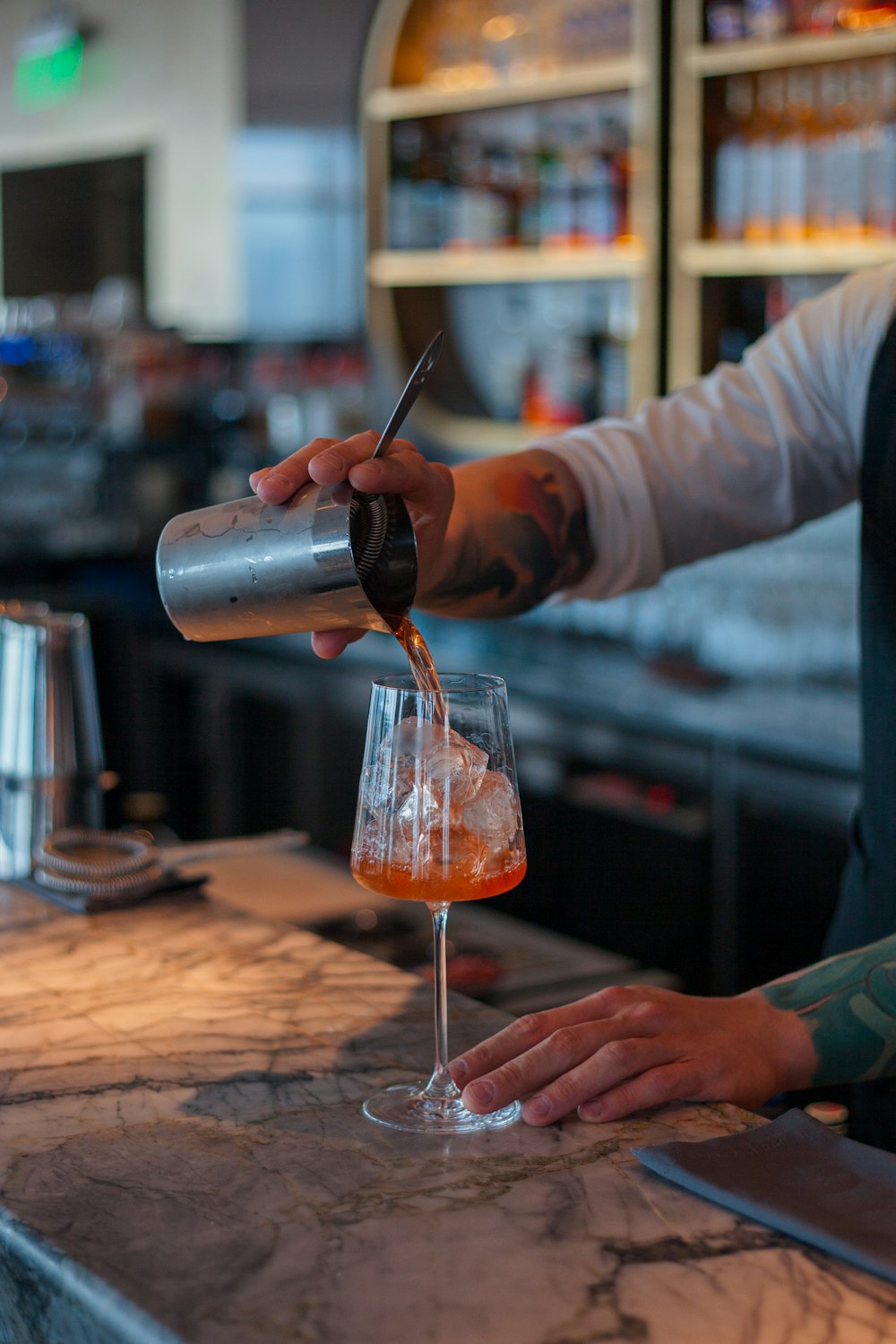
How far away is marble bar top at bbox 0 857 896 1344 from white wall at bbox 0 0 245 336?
4.26 metres

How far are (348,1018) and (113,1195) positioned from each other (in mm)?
356

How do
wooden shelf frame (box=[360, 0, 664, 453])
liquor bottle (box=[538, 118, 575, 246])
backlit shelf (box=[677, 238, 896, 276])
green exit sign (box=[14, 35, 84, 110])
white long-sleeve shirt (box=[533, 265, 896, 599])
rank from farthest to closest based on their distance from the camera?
green exit sign (box=[14, 35, 84, 110]) → liquor bottle (box=[538, 118, 575, 246]) → wooden shelf frame (box=[360, 0, 664, 453]) → backlit shelf (box=[677, 238, 896, 276]) → white long-sleeve shirt (box=[533, 265, 896, 599])

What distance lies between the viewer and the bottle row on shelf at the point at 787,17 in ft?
10.4

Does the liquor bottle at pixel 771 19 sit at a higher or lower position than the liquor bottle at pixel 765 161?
higher

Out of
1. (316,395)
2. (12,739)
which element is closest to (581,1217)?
(12,739)

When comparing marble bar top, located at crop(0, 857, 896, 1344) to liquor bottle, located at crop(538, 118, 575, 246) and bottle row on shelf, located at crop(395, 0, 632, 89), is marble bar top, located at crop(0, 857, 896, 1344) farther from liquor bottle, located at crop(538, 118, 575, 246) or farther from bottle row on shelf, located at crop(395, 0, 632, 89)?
bottle row on shelf, located at crop(395, 0, 632, 89)

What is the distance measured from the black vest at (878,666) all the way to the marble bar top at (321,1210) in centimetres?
56

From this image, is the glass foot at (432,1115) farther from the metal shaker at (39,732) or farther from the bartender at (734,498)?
the metal shaker at (39,732)

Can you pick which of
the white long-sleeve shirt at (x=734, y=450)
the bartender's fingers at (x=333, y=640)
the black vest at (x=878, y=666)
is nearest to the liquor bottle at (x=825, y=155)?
the white long-sleeve shirt at (x=734, y=450)

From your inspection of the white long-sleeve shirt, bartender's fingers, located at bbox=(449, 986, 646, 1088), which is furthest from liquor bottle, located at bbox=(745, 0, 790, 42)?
bartender's fingers, located at bbox=(449, 986, 646, 1088)

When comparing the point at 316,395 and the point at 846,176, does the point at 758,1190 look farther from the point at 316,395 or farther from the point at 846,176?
the point at 316,395

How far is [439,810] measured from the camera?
1.07 metres

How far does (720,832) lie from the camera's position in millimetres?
3033

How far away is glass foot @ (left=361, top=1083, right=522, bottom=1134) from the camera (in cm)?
108
